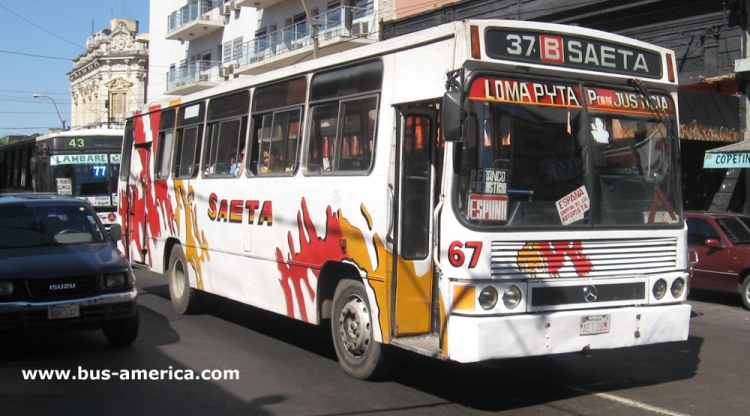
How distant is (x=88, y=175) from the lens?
20.9 metres

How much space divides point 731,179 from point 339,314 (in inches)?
583

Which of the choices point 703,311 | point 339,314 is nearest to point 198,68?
point 703,311

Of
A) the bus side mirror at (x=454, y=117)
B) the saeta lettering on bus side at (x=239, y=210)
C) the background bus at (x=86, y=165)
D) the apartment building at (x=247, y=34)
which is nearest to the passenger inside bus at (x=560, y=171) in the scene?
the bus side mirror at (x=454, y=117)

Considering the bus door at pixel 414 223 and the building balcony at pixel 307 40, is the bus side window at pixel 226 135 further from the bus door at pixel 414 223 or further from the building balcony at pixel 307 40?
the building balcony at pixel 307 40

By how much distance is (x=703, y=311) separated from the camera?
1360cm

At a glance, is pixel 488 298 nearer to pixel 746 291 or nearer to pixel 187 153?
pixel 187 153

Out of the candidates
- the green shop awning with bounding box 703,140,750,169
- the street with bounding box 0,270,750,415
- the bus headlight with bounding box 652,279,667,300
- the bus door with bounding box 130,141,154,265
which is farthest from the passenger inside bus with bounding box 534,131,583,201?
the green shop awning with bounding box 703,140,750,169

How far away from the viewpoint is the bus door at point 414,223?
23.3ft

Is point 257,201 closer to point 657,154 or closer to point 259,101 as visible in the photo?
point 259,101

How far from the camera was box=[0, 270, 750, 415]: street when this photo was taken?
6832 mm

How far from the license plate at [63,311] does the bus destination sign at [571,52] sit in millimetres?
5054

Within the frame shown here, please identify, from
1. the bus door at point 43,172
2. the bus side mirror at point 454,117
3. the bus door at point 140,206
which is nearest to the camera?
the bus side mirror at point 454,117

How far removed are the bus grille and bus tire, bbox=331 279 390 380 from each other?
5.13 feet

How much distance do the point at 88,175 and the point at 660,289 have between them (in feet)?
55.9
